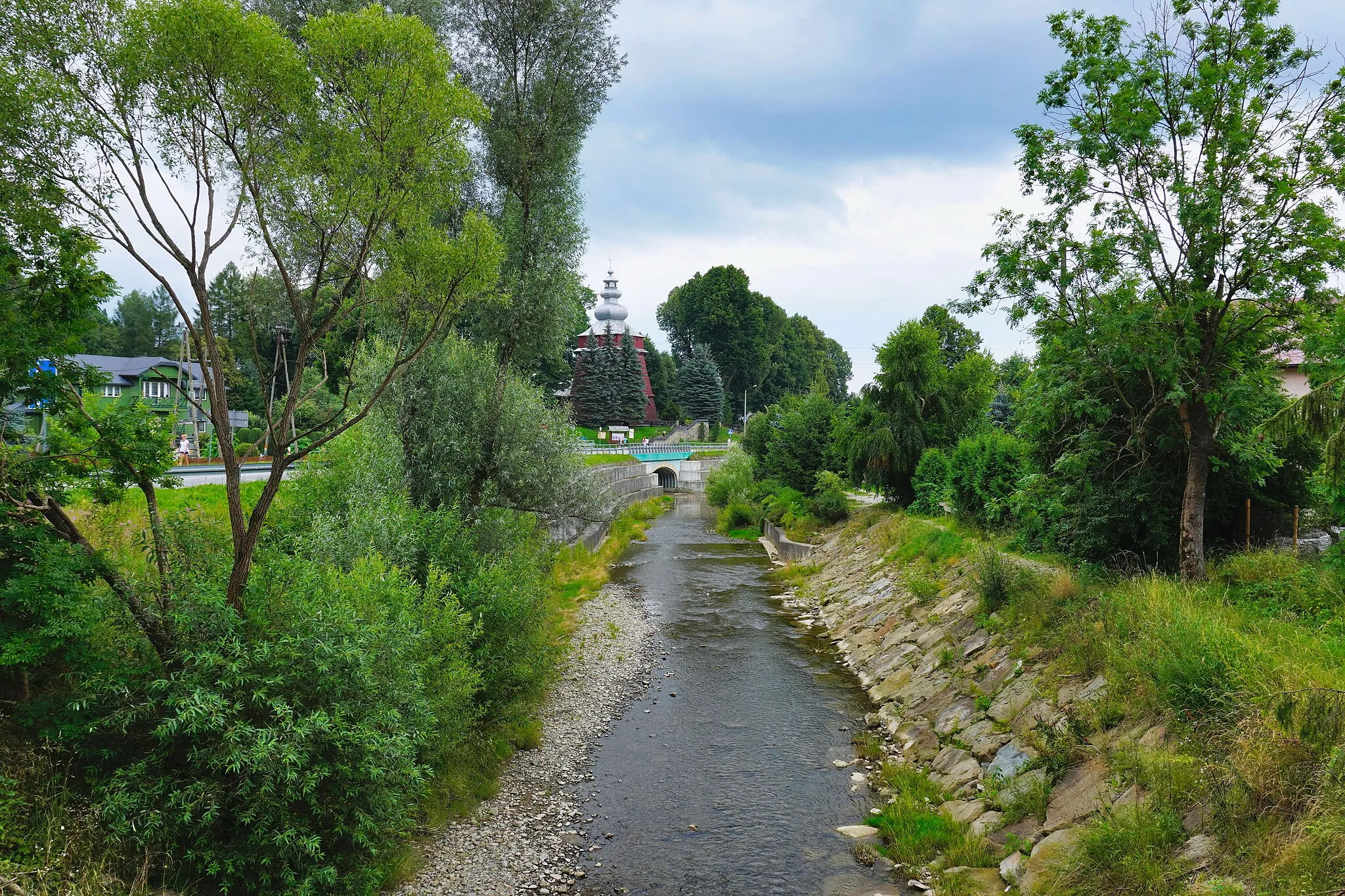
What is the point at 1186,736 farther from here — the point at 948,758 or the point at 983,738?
the point at 948,758

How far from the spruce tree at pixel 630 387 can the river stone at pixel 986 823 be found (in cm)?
6221

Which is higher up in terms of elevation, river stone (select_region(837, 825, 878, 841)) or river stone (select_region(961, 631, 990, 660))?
river stone (select_region(961, 631, 990, 660))

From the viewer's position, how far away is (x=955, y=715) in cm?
1135

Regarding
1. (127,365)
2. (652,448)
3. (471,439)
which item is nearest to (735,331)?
(652,448)

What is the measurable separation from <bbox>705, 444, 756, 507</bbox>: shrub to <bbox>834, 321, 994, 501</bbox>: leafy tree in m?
14.1

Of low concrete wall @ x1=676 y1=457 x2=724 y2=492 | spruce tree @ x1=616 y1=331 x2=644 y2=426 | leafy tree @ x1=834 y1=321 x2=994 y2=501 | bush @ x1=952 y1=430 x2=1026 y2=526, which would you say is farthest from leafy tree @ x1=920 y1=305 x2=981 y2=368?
spruce tree @ x1=616 y1=331 x2=644 y2=426

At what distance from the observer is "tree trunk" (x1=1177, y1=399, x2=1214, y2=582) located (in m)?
10.4

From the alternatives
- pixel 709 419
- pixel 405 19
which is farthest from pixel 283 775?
pixel 709 419

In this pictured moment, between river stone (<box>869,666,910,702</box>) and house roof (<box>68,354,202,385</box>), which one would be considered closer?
river stone (<box>869,666,910,702</box>)

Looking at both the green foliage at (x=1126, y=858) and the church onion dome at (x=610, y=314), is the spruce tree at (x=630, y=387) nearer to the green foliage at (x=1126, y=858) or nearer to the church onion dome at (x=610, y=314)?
the church onion dome at (x=610, y=314)

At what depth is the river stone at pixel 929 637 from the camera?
1421 cm

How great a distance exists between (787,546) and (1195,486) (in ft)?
62.1

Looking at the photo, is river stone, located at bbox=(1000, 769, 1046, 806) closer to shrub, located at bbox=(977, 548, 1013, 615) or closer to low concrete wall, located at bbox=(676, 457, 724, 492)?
shrub, located at bbox=(977, 548, 1013, 615)

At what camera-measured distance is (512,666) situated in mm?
11938
